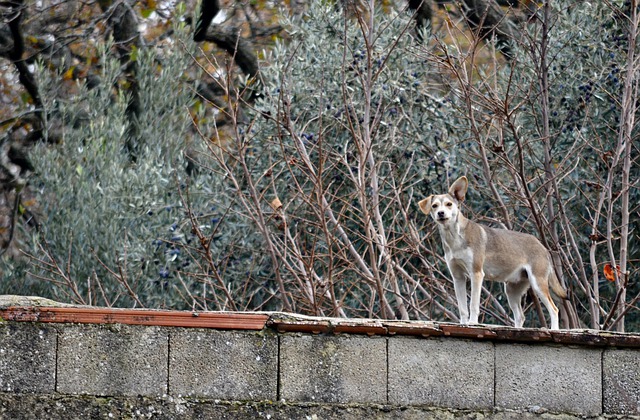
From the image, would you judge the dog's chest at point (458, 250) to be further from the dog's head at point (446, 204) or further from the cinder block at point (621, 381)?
the cinder block at point (621, 381)

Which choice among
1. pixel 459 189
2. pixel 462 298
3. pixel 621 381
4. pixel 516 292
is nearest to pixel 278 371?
pixel 621 381

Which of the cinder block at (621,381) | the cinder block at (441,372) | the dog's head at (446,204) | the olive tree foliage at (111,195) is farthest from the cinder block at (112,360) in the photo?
the olive tree foliage at (111,195)

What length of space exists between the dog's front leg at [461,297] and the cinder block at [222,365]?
6.54ft

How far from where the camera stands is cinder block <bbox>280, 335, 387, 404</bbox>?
4320mm

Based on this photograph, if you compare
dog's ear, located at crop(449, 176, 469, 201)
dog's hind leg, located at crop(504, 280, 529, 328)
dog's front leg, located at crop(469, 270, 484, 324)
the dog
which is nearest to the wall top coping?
dog's front leg, located at crop(469, 270, 484, 324)

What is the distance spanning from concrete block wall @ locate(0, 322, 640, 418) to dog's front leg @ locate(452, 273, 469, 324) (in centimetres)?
156

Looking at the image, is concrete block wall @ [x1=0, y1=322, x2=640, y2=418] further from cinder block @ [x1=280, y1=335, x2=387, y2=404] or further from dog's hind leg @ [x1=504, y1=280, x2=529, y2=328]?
dog's hind leg @ [x1=504, y1=280, x2=529, y2=328]

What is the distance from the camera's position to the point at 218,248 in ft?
32.4

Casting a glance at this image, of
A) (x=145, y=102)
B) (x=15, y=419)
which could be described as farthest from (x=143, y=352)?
(x=145, y=102)

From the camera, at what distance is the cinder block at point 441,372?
4375 mm

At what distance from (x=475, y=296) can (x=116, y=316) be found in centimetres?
235

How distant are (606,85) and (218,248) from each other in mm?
3804

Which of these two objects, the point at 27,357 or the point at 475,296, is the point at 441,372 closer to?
the point at 475,296

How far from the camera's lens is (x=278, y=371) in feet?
14.1
